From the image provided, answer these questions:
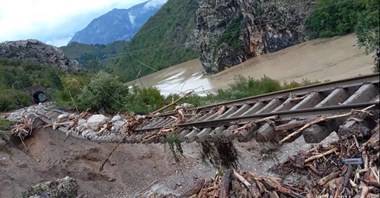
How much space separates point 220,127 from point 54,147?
7405 millimetres

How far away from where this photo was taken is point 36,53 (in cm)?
8912

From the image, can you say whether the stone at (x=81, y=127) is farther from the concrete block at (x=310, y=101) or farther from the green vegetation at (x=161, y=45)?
the green vegetation at (x=161, y=45)

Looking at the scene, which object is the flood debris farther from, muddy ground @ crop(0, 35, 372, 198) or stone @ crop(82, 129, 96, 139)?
stone @ crop(82, 129, 96, 139)

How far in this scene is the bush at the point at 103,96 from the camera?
20438 mm

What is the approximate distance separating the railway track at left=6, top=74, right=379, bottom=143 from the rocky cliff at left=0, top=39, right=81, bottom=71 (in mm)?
79965

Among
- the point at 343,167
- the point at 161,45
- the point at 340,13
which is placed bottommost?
the point at 161,45

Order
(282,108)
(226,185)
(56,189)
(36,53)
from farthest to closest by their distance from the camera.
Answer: (36,53)
(56,189)
(226,185)
(282,108)

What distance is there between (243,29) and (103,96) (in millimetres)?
56709

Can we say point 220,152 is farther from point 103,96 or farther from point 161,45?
point 161,45

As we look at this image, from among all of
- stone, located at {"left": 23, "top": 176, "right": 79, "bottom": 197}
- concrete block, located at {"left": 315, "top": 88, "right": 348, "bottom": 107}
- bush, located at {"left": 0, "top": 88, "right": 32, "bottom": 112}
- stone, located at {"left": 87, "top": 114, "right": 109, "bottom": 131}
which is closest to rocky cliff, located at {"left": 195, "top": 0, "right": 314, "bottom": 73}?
bush, located at {"left": 0, "top": 88, "right": 32, "bottom": 112}

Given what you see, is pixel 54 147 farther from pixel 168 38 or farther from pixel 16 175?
pixel 168 38

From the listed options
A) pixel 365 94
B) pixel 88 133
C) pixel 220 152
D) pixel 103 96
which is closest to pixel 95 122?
pixel 88 133

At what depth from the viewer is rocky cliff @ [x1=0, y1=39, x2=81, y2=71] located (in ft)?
282

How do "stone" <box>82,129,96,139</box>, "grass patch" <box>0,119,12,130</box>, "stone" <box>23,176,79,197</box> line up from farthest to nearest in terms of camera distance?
1. "grass patch" <box>0,119,12,130</box>
2. "stone" <box>82,129,96,139</box>
3. "stone" <box>23,176,79,197</box>
